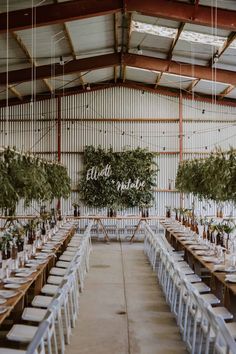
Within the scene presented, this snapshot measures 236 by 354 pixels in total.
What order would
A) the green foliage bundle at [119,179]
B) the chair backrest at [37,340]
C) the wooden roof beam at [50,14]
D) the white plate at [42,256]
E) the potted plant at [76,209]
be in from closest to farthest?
the chair backrest at [37,340] < the white plate at [42,256] < the wooden roof beam at [50,14] < the potted plant at [76,209] < the green foliage bundle at [119,179]

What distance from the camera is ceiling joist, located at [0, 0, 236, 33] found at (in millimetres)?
8562

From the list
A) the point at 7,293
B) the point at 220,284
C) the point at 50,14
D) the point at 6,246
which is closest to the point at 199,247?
the point at 220,284

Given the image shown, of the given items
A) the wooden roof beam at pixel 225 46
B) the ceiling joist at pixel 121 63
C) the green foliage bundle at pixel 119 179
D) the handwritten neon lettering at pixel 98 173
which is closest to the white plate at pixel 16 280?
the wooden roof beam at pixel 225 46

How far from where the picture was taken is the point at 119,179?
16.2 metres

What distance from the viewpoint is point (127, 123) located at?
16.8 m

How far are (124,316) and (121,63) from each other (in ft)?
28.4

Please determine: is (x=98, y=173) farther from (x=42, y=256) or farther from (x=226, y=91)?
(x=42, y=256)

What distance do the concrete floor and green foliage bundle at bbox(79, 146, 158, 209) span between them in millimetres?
5561

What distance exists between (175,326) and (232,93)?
1106cm

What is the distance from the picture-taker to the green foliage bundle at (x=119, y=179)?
1605 cm

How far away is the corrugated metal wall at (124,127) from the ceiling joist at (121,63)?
11.2 ft

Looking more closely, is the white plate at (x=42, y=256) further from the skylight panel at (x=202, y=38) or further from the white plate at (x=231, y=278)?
the skylight panel at (x=202, y=38)

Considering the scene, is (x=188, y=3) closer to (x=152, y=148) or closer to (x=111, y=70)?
(x=111, y=70)

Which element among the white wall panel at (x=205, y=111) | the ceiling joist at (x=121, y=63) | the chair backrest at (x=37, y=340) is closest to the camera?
the chair backrest at (x=37, y=340)
